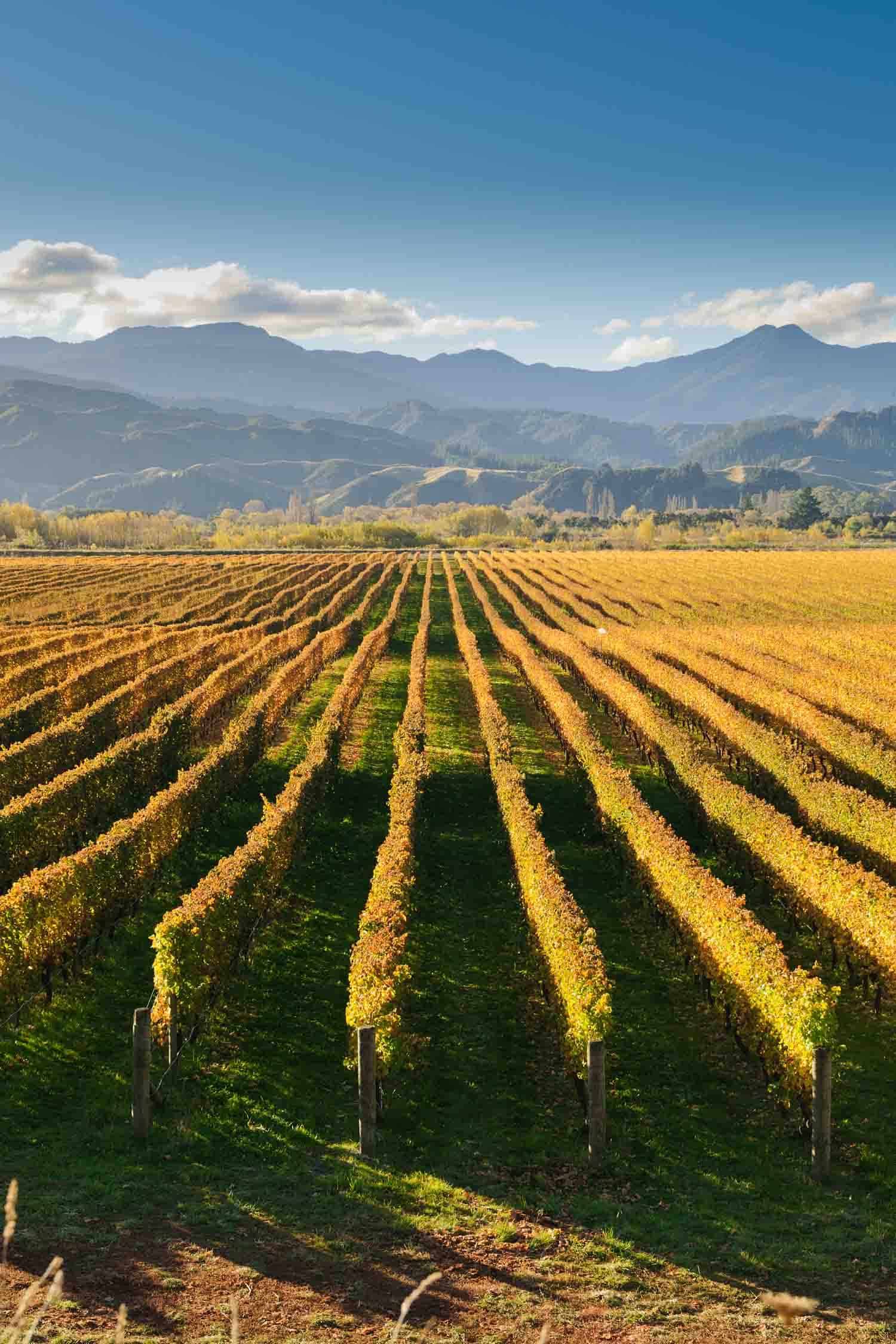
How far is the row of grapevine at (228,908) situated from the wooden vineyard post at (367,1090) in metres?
3.68

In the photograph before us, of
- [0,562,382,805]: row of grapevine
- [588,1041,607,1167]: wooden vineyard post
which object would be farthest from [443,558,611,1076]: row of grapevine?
[0,562,382,805]: row of grapevine

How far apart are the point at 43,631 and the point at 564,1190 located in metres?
48.4

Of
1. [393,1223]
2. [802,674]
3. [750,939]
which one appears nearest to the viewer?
[393,1223]

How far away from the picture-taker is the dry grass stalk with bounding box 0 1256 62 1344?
4426 millimetres

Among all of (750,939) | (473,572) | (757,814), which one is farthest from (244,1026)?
(473,572)

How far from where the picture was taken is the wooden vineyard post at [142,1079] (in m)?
13.3

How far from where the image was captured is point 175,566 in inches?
4577

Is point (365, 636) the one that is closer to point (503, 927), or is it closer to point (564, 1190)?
point (503, 927)

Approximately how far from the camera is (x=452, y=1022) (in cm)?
1702

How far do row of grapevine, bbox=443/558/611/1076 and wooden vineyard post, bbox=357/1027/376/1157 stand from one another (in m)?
2.93

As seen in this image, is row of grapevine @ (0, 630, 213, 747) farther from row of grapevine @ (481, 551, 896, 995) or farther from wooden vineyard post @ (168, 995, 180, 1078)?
row of grapevine @ (481, 551, 896, 995)

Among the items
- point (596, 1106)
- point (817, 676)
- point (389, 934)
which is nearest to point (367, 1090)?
point (596, 1106)

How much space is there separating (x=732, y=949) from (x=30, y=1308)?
1063 centimetres

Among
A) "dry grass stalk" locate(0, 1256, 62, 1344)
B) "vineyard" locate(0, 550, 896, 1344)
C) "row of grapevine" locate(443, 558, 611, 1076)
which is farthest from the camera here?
"row of grapevine" locate(443, 558, 611, 1076)
